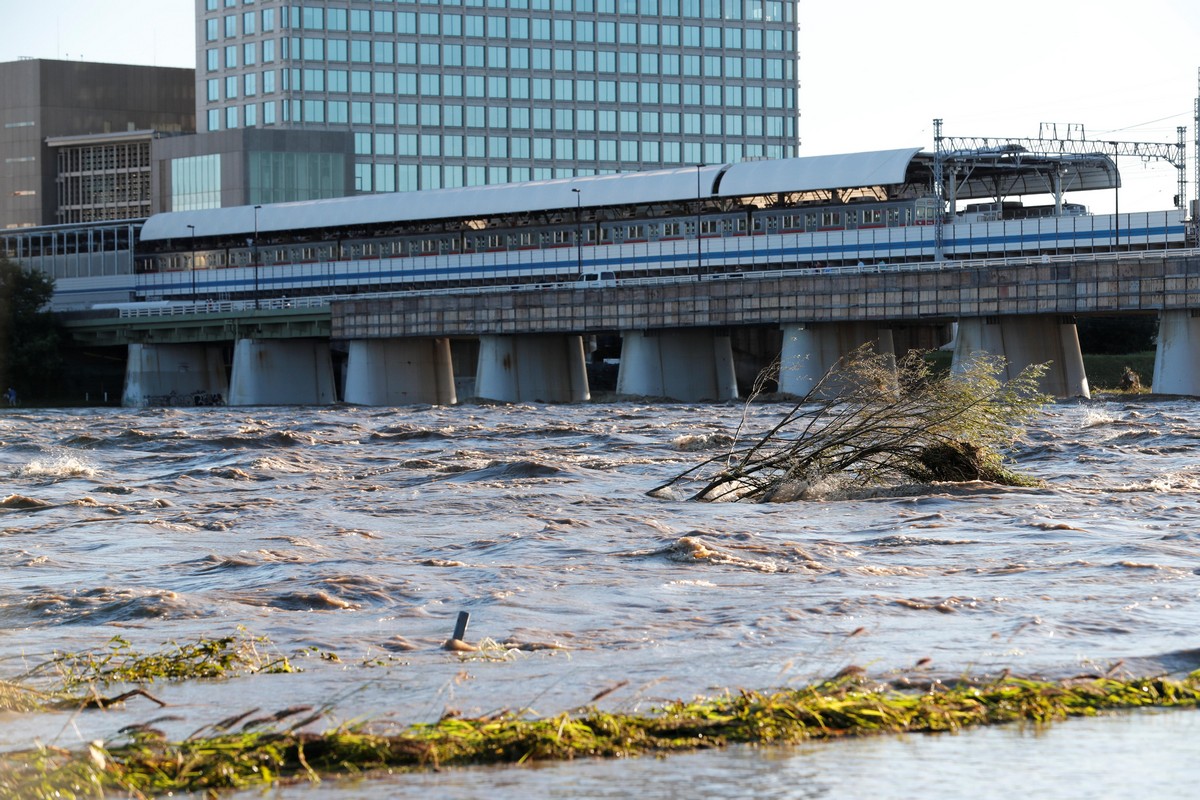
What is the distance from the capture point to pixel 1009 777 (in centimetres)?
717

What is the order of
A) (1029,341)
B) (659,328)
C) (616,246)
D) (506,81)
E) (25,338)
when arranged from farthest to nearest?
(506,81)
(25,338)
(616,246)
(659,328)
(1029,341)

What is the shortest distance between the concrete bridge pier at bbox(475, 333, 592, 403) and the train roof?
13.6 m

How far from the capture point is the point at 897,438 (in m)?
21.6

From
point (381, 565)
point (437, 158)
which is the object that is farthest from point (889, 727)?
point (437, 158)

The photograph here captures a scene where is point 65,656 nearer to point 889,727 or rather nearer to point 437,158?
point 889,727

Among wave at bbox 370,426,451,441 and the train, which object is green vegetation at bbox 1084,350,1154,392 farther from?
wave at bbox 370,426,451,441

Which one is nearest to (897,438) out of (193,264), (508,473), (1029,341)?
(508,473)

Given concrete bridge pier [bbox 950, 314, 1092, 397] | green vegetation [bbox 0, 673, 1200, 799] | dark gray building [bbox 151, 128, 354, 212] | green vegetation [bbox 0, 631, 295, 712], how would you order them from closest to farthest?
green vegetation [bbox 0, 673, 1200, 799], green vegetation [bbox 0, 631, 295, 712], concrete bridge pier [bbox 950, 314, 1092, 397], dark gray building [bbox 151, 128, 354, 212]

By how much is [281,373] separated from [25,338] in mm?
16896

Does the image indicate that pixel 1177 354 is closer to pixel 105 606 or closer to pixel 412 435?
pixel 412 435

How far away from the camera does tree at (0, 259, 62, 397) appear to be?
97062mm

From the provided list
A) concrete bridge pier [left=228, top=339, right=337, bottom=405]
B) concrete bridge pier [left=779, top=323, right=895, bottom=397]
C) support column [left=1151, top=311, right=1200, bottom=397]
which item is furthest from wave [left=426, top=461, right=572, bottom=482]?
concrete bridge pier [left=228, top=339, right=337, bottom=405]

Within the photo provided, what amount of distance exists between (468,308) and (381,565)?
65.9 m

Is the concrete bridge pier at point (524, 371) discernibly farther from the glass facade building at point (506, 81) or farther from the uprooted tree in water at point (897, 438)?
the glass facade building at point (506, 81)
